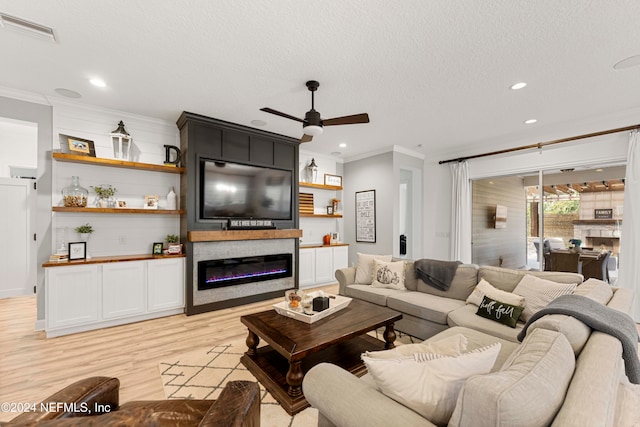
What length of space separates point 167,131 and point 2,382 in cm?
323

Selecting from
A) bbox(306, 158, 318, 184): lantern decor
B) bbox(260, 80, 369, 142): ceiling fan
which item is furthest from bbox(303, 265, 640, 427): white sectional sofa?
bbox(306, 158, 318, 184): lantern decor

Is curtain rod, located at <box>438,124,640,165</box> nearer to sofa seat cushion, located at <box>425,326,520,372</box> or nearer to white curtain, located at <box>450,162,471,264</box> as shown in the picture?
white curtain, located at <box>450,162,471,264</box>

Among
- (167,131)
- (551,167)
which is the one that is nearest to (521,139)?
(551,167)

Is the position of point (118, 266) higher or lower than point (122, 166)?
lower

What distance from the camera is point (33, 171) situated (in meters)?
5.08

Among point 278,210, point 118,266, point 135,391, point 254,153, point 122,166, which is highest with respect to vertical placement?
point 254,153

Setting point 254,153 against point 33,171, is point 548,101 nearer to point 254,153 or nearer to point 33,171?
point 254,153

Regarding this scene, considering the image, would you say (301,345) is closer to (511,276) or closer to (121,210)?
(511,276)

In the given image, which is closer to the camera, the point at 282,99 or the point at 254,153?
the point at 282,99

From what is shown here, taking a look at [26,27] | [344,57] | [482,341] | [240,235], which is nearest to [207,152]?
[240,235]

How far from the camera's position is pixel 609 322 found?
143 centimetres

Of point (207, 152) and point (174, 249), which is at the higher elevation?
point (207, 152)

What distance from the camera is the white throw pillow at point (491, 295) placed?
8.11ft

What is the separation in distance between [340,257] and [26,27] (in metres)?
5.17
